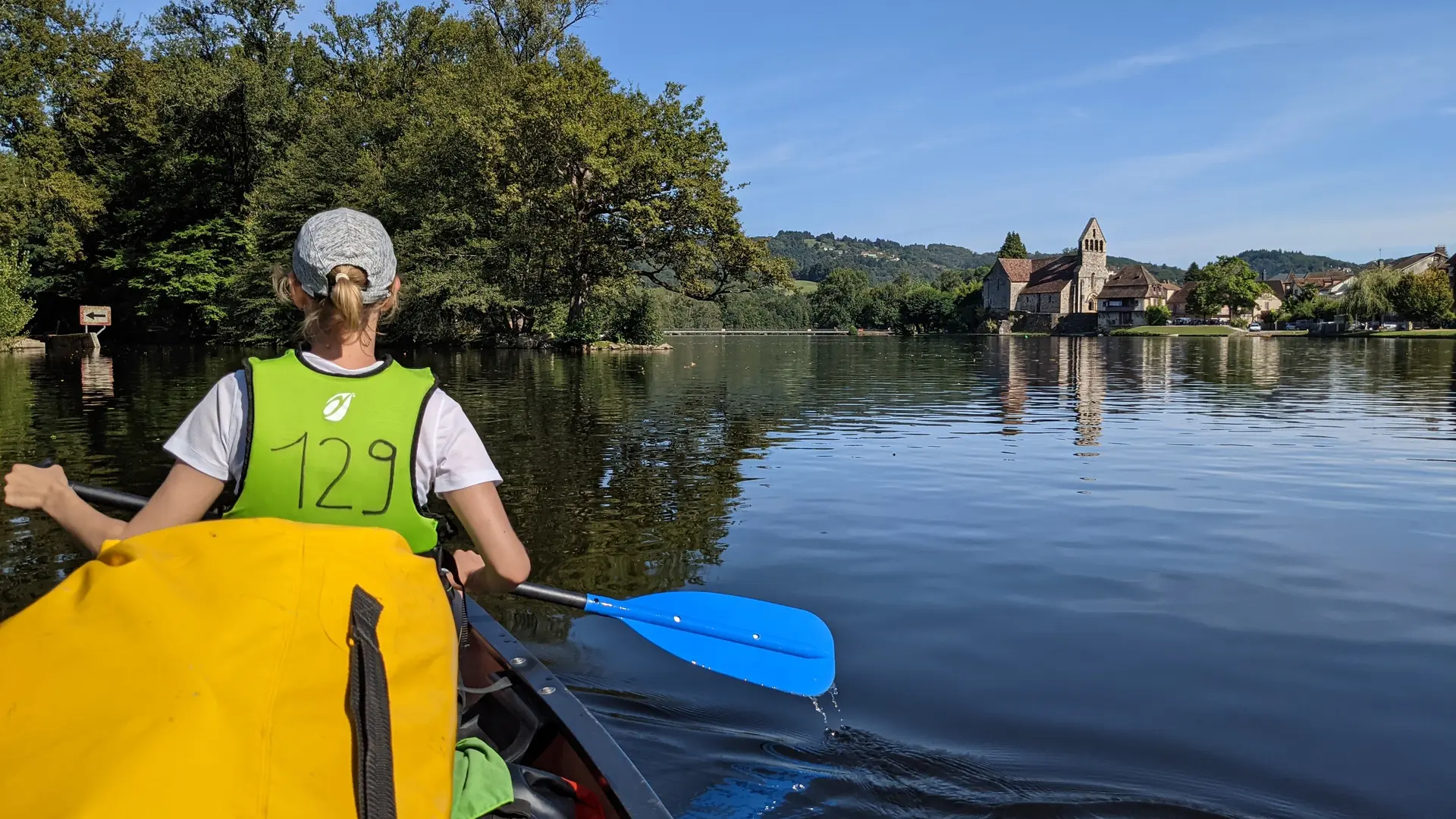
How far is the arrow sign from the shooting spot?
42.3 metres

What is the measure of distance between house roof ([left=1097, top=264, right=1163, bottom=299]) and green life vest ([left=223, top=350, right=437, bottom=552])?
121 metres

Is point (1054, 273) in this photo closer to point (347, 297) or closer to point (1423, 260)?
point (1423, 260)

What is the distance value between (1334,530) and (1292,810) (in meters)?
5.49

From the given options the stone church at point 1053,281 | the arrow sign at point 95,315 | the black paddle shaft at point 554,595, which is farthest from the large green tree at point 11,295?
the stone church at point 1053,281

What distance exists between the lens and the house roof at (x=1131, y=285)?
111688 mm

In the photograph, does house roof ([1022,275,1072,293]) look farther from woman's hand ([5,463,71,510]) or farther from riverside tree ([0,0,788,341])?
woman's hand ([5,463,71,510])

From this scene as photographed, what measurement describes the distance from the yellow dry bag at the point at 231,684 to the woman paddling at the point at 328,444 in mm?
522

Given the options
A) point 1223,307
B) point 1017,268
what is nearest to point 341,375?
point 1223,307

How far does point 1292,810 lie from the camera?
3.82 metres

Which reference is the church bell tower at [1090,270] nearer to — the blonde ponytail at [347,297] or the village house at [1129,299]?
the village house at [1129,299]

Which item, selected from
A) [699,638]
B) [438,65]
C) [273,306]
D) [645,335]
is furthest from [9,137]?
[699,638]

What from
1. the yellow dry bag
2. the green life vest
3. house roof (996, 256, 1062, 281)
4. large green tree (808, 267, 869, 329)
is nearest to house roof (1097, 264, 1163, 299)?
house roof (996, 256, 1062, 281)

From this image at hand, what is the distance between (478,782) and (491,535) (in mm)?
600

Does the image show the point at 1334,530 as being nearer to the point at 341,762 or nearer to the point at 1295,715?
the point at 1295,715
